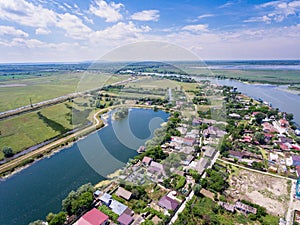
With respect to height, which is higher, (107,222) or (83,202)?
(83,202)

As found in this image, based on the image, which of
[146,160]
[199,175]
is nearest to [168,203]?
[199,175]

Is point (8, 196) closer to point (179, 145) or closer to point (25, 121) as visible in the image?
point (179, 145)

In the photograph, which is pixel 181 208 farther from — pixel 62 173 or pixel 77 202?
pixel 62 173

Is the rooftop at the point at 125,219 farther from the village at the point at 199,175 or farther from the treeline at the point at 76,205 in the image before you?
the treeline at the point at 76,205

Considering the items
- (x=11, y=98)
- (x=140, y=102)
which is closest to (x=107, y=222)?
(x=140, y=102)

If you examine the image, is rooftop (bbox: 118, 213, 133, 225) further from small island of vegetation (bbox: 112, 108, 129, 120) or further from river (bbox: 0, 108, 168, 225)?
small island of vegetation (bbox: 112, 108, 129, 120)

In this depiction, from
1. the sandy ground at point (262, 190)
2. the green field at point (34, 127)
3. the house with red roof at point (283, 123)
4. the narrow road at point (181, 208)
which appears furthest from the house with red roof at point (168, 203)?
the house with red roof at point (283, 123)
